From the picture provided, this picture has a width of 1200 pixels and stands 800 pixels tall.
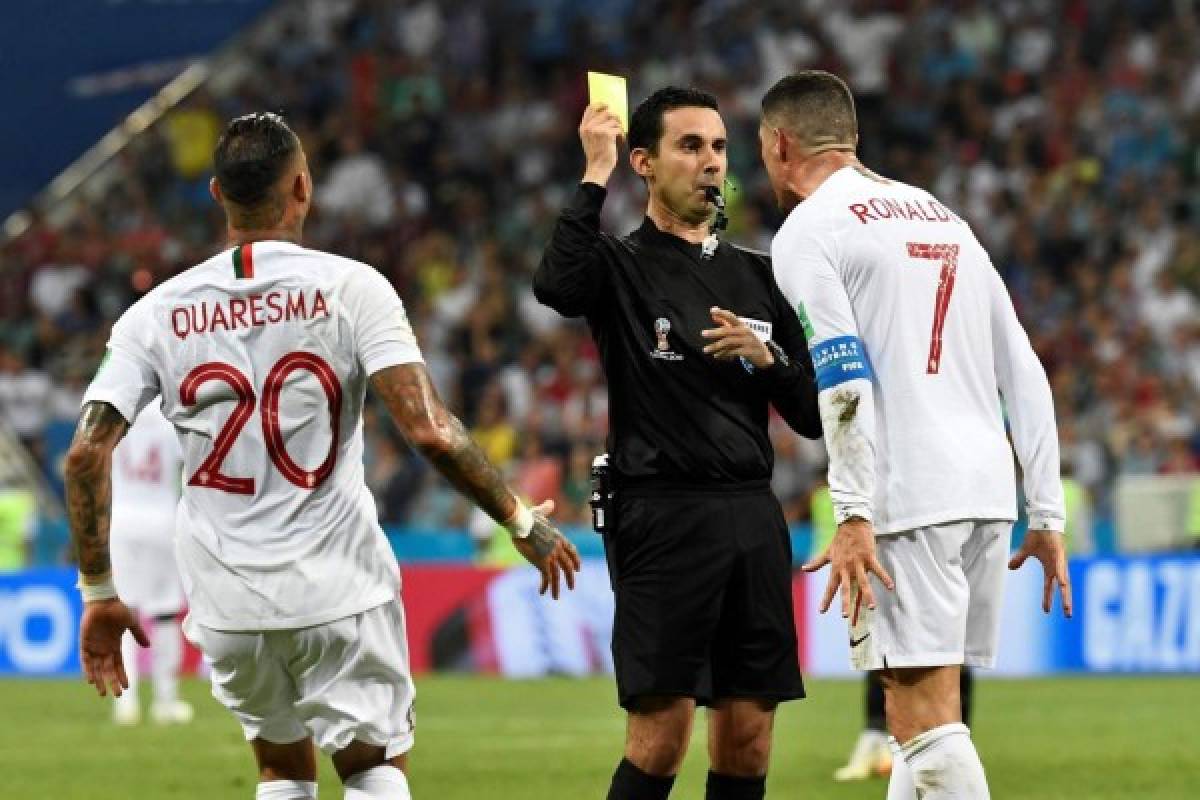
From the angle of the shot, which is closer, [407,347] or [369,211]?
[407,347]

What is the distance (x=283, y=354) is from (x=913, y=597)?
1.86 m

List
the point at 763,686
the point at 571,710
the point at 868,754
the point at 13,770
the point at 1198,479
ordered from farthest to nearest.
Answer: the point at 1198,479 < the point at 571,710 < the point at 13,770 < the point at 868,754 < the point at 763,686

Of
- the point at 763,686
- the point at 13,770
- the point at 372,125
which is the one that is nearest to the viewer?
the point at 763,686

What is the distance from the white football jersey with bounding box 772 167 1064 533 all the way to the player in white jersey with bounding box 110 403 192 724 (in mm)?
8909

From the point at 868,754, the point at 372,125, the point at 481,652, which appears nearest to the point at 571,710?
the point at 481,652

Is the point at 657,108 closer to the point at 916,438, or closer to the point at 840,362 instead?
the point at 840,362

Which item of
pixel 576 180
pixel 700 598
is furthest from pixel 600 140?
pixel 576 180

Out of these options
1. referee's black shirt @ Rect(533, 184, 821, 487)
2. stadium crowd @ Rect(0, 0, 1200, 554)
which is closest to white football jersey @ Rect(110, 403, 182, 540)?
stadium crowd @ Rect(0, 0, 1200, 554)

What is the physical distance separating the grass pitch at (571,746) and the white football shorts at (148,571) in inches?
31.1

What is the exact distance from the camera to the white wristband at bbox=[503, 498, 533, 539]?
6202mm

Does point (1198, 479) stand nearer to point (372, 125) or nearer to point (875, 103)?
point (875, 103)

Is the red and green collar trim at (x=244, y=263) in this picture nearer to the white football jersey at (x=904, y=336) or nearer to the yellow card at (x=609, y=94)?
the yellow card at (x=609, y=94)

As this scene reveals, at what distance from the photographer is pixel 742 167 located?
2395cm

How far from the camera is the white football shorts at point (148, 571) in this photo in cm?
1494
